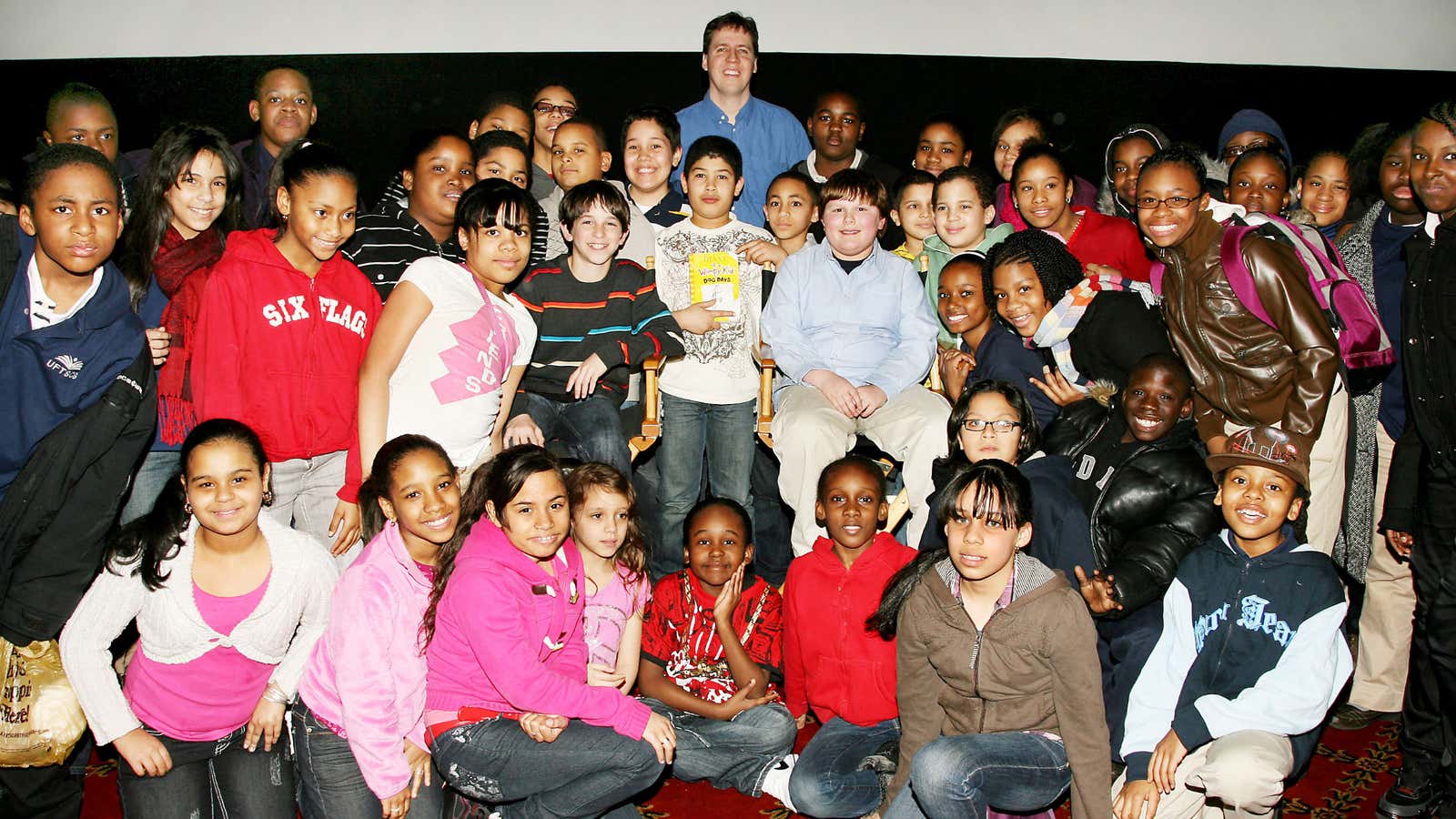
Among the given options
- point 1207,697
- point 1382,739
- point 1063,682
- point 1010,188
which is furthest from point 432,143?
point 1382,739

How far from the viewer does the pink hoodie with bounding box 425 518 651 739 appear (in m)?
2.61

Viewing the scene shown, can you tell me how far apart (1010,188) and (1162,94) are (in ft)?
6.22

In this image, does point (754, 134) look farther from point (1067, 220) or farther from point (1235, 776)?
point (1235, 776)

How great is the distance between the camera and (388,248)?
3.44m

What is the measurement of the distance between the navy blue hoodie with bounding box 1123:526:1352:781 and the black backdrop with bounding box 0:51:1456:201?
3.29m

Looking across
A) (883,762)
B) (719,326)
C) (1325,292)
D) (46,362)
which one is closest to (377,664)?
(46,362)

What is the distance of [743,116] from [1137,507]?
106 inches

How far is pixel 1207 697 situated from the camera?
8.58 ft

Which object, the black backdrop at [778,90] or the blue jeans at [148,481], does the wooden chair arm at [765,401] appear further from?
the black backdrop at [778,90]

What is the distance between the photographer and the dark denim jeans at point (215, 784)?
260cm

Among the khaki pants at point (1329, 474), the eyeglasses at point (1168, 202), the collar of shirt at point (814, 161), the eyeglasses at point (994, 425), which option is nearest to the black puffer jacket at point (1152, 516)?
the eyeglasses at point (994, 425)

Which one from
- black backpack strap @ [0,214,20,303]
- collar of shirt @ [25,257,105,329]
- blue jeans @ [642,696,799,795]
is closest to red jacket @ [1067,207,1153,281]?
blue jeans @ [642,696,799,795]

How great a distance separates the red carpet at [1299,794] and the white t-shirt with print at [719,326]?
4.66 ft

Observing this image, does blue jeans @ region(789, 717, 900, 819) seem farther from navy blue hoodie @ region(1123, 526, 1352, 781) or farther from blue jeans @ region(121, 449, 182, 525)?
blue jeans @ region(121, 449, 182, 525)
